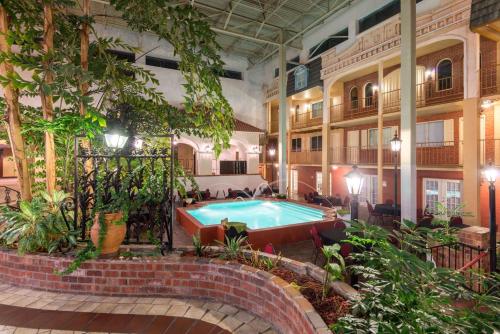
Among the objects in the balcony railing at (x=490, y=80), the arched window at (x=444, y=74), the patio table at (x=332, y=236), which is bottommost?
the patio table at (x=332, y=236)

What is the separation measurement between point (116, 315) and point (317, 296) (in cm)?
231

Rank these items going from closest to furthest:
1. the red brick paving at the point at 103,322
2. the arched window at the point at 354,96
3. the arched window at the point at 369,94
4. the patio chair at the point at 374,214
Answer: the red brick paving at the point at 103,322, the patio chair at the point at 374,214, the arched window at the point at 369,94, the arched window at the point at 354,96

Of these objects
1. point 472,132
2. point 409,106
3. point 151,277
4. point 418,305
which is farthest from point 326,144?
point 418,305

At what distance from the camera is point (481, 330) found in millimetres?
1593

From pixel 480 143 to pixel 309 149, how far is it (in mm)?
9531

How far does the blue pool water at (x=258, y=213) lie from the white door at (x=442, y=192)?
498 cm

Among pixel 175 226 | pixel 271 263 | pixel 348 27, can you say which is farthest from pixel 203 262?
pixel 348 27

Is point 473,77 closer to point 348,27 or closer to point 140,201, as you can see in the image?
point 348,27

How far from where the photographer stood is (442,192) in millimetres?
10430

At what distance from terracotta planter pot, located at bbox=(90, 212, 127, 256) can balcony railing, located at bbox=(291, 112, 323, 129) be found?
46.4 feet

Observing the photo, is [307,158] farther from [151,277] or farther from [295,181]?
[151,277]

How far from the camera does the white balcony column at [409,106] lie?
736cm

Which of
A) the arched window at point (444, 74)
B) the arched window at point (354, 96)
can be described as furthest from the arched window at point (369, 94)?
the arched window at point (444, 74)

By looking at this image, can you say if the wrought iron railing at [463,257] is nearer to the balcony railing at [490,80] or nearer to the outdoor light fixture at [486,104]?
the outdoor light fixture at [486,104]
